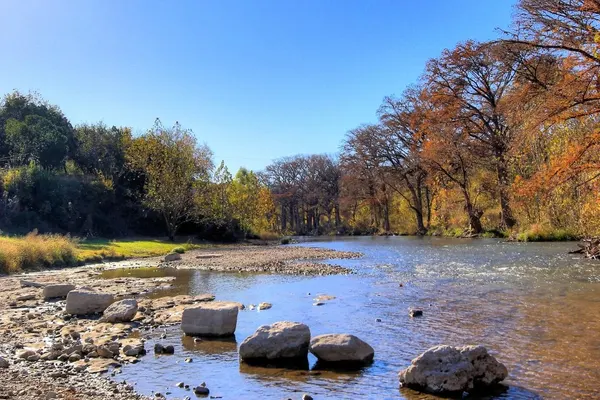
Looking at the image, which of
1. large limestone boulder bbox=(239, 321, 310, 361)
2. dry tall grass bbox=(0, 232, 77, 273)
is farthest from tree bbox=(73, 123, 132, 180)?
large limestone boulder bbox=(239, 321, 310, 361)

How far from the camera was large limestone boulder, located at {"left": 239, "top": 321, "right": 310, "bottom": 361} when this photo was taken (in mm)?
9547

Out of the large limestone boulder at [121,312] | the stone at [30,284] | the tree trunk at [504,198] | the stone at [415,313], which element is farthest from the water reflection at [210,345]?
the tree trunk at [504,198]

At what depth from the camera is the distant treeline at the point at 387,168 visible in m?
32.9

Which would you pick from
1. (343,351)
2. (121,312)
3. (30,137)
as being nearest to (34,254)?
(121,312)

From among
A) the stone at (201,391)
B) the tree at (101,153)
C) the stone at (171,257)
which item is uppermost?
the tree at (101,153)

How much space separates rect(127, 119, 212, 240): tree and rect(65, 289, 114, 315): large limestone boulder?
3804 cm

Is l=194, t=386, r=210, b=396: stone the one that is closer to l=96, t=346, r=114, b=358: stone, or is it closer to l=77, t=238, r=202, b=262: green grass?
l=96, t=346, r=114, b=358: stone

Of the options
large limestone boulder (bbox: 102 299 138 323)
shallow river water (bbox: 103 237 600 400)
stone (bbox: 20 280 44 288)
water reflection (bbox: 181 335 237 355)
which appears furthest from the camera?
stone (bbox: 20 280 44 288)

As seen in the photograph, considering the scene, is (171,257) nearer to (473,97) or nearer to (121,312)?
(121,312)

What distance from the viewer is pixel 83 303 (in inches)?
565

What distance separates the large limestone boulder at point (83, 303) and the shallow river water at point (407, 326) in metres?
3.71

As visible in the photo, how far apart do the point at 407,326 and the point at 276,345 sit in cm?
394

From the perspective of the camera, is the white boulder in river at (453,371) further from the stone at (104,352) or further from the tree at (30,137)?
the tree at (30,137)

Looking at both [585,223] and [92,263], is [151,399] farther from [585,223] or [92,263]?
[585,223]
